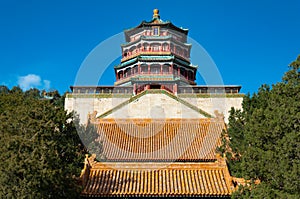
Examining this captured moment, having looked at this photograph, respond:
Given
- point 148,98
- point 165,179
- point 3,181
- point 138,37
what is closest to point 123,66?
point 138,37

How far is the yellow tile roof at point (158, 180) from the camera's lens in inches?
449

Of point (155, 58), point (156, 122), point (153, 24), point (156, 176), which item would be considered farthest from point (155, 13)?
point (156, 176)

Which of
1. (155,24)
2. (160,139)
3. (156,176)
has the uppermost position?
(155,24)

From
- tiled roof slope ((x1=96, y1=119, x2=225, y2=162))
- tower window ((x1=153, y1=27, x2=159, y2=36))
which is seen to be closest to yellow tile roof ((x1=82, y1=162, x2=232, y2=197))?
tiled roof slope ((x1=96, y1=119, x2=225, y2=162))

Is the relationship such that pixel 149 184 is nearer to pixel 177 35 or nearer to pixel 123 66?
pixel 123 66

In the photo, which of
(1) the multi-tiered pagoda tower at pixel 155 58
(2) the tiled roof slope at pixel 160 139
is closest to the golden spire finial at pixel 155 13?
(1) the multi-tiered pagoda tower at pixel 155 58

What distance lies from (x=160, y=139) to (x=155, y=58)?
11.6 meters

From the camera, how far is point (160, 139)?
61.7 feet

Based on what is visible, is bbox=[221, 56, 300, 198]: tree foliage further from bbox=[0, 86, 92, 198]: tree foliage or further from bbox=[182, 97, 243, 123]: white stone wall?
bbox=[182, 97, 243, 123]: white stone wall

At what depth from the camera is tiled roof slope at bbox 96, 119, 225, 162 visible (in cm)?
1709

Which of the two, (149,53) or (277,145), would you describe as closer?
(277,145)

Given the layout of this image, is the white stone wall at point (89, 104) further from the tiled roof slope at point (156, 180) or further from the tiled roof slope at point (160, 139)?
the tiled roof slope at point (156, 180)

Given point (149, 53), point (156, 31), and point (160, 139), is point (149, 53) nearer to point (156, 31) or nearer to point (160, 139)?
point (156, 31)

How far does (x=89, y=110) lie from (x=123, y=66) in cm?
530
